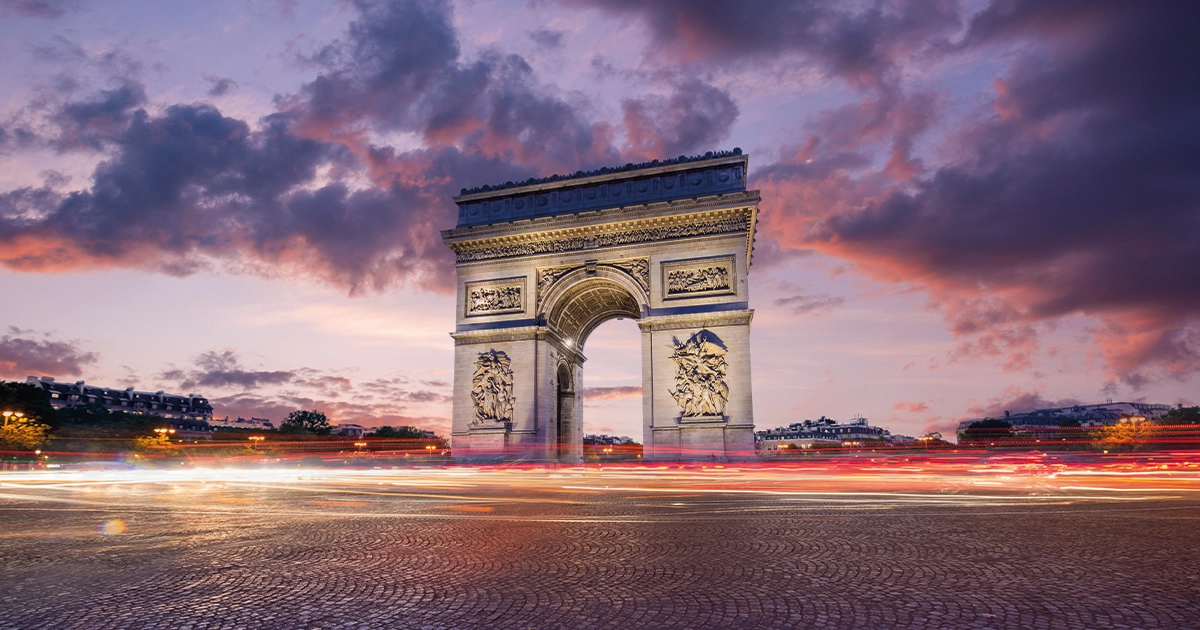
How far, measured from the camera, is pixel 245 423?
155 meters

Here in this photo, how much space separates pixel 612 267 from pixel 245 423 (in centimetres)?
15433

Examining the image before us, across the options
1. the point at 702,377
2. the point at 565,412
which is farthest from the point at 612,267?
the point at 565,412

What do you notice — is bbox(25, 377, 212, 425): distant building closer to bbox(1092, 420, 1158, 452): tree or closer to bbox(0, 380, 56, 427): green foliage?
bbox(0, 380, 56, 427): green foliage

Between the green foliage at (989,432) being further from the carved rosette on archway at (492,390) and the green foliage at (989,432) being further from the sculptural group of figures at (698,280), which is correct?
the carved rosette on archway at (492,390)

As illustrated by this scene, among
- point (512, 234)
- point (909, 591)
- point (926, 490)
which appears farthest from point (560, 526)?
point (512, 234)

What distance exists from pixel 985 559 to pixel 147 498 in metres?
12.5

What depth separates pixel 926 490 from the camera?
12.1 m

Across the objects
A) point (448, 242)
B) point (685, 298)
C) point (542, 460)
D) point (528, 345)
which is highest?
point (448, 242)

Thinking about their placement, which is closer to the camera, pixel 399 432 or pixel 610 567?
pixel 610 567

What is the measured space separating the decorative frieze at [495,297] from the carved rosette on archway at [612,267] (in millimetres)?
879

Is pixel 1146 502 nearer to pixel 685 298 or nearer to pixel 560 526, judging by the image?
pixel 560 526

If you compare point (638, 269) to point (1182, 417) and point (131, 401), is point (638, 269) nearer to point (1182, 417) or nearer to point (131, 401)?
point (1182, 417)

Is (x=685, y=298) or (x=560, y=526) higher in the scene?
(x=685, y=298)

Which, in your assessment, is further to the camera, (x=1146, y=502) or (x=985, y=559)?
(x=1146, y=502)
